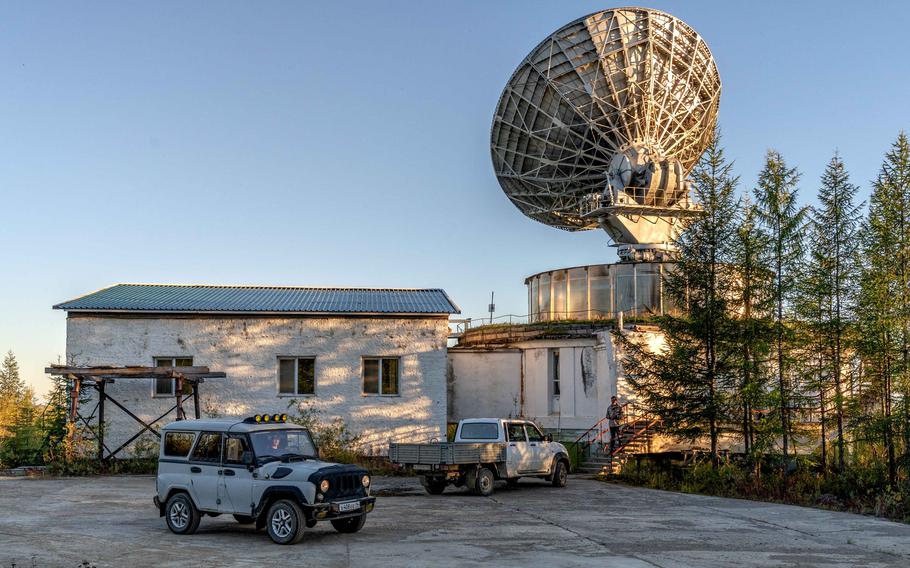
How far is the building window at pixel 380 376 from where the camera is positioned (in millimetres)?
29688

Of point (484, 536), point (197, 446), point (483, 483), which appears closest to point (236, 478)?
point (197, 446)

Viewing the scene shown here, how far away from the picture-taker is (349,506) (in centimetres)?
1433

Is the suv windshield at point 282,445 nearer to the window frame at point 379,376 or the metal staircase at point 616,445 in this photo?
the window frame at point 379,376

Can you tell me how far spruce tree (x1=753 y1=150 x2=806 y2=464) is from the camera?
2416 cm

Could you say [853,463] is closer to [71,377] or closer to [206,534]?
[206,534]

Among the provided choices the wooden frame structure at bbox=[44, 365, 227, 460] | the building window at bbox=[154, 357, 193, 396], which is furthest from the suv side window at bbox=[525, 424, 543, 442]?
the building window at bbox=[154, 357, 193, 396]

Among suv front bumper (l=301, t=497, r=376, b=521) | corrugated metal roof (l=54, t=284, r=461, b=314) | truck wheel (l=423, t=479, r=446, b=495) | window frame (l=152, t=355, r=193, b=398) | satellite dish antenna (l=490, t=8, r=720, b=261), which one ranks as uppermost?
satellite dish antenna (l=490, t=8, r=720, b=261)

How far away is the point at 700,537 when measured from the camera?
15078 millimetres

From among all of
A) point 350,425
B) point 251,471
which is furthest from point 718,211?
point 251,471

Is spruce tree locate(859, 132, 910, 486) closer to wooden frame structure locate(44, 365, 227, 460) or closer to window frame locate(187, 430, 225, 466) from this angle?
window frame locate(187, 430, 225, 466)

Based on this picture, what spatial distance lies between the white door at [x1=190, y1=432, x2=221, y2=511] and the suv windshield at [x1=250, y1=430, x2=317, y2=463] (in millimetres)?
748

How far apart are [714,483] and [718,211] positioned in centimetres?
766

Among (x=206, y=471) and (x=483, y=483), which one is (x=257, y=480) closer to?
(x=206, y=471)

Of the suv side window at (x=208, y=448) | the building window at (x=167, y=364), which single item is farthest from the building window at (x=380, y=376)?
the suv side window at (x=208, y=448)
